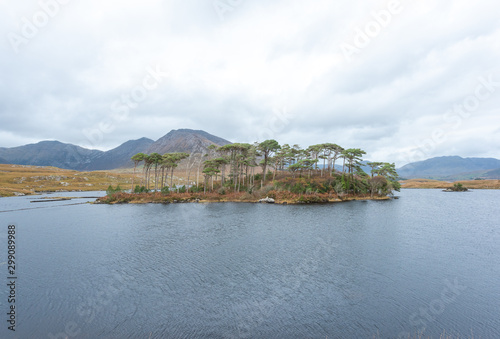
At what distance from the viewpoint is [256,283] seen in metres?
18.1

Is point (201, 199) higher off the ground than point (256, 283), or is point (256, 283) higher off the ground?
point (201, 199)

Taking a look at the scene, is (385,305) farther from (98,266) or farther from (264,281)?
(98,266)

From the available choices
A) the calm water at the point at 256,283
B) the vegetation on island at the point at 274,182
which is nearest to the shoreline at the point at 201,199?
the vegetation on island at the point at 274,182

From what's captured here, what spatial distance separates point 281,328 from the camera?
42.3ft

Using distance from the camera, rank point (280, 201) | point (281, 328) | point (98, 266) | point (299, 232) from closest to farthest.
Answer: point (281, 328) < point (98, 266) < point (299, 232) < point (280, 201)

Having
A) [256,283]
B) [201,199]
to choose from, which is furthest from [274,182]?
[256,283]

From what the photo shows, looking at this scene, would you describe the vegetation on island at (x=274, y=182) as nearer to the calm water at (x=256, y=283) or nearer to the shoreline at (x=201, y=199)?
the shoreline at (x=201, y=199)

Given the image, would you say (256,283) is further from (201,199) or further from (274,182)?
(274,182)

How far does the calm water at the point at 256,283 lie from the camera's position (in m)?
13.0

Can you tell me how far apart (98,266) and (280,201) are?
55718mm

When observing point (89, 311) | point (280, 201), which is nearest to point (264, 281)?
point (89, 311)

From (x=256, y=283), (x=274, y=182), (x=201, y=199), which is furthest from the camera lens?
(x=274, y=182)

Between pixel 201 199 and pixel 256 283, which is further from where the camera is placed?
pixel 201 199

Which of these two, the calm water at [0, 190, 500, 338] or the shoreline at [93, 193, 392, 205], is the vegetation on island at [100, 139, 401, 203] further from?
the calm water at [0, 190, 500, 338]
